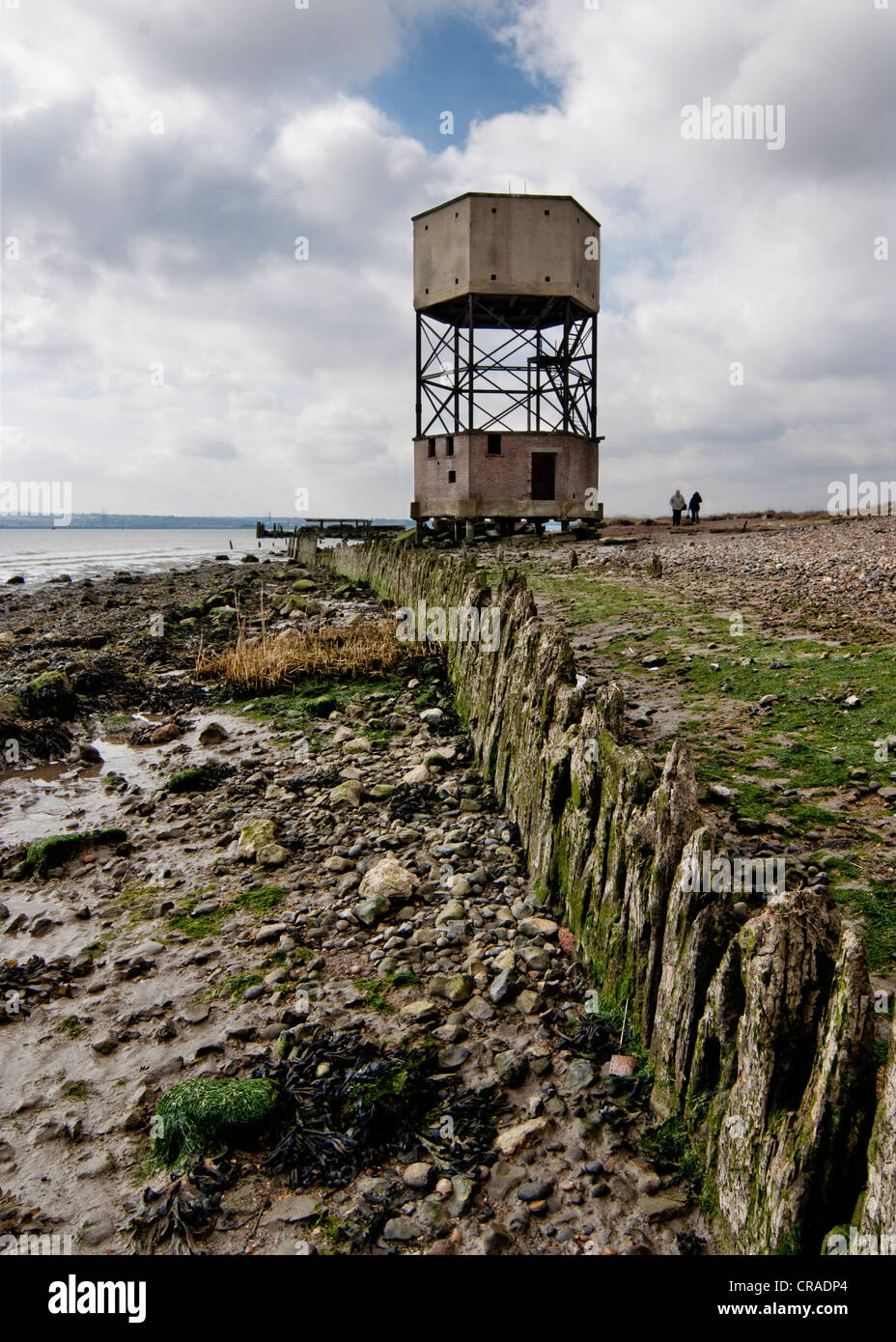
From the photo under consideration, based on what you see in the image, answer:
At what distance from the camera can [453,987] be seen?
12.3 feet

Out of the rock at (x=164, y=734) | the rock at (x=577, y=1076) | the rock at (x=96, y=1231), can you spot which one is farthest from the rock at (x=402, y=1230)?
the rock at (x=164, y=734)

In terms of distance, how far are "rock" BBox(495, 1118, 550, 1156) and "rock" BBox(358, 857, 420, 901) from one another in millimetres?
1806

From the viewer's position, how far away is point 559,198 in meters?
29.5

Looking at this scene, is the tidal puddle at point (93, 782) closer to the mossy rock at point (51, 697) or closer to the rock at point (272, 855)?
the mossy rock at point (51, 697)

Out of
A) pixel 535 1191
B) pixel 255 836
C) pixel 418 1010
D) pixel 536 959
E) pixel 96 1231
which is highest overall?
pixel 255 836

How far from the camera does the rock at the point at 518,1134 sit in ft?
9.21

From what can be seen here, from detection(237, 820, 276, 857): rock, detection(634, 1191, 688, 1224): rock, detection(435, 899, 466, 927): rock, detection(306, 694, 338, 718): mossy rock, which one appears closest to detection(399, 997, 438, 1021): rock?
detection(435, 899, 466, 927): rock

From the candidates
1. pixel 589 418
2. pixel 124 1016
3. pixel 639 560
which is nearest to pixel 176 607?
pixel 639 560

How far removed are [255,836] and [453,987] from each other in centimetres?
234

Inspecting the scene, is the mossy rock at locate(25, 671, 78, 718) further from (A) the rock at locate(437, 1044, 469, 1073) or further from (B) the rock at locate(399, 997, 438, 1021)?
(A) the rock at locate(437, 1044, 469, 1073)

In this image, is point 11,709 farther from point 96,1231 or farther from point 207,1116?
point 96,1231

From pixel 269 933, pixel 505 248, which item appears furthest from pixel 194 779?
pixel 505 248

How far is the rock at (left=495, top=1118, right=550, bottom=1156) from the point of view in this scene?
9.21 ft
